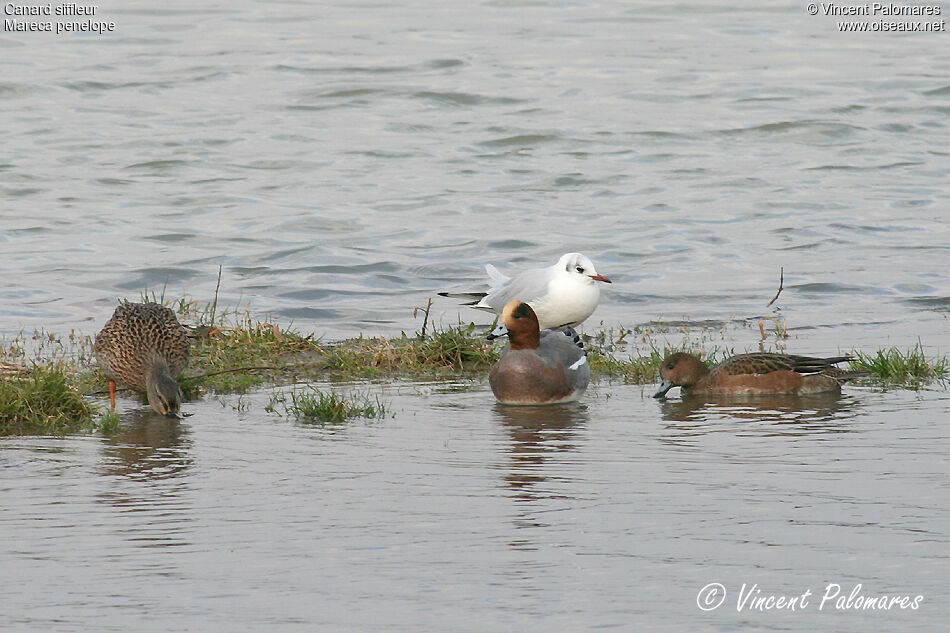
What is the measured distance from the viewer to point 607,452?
301 inches

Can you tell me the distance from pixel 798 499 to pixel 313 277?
9.92m

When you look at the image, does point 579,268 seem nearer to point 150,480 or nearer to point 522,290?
point 522,290

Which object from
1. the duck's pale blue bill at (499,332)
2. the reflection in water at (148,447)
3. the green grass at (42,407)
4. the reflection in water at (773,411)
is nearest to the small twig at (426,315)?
the duck's pale blue bill at (499,332)

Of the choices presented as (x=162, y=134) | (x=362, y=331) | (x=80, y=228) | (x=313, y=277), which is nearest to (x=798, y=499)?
(x=362, y=331)

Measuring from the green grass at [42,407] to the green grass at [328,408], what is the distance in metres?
1.16

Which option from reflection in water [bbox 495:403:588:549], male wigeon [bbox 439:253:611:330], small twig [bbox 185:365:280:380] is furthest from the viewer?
male wigeon [bbox 439:253:611:330]

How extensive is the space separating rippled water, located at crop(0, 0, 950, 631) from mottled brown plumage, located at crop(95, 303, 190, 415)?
300 millimetres

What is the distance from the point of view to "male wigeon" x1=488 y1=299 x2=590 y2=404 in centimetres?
927

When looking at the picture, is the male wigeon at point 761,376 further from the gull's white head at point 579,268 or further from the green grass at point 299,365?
the gull's white head at point 579,268

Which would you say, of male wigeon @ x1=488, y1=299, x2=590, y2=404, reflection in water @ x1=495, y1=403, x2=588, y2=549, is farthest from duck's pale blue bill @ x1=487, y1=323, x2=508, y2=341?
reflection in water @ x1=495, y1=403, x2=588, y2=549

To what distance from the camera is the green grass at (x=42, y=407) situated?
820cm

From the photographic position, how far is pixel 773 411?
8922mm

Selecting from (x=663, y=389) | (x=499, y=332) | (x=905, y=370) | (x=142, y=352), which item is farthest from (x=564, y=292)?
(x=142, y=352)

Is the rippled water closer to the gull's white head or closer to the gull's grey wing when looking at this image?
the gull's grey wing
